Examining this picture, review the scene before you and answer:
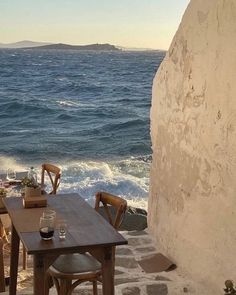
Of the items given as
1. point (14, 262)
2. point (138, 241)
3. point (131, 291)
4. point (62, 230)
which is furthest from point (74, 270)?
point (138, 241)

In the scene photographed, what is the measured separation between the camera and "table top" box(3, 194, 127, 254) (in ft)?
10.9

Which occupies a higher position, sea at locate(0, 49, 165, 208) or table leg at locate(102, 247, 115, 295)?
table leg at locate(102, 247, 115, 295)

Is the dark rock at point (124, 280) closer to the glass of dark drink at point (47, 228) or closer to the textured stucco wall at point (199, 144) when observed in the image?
the textured stucco wall at point (199, 144)

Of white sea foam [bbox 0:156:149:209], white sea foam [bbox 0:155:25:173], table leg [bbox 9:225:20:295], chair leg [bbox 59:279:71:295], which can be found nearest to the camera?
chair leg [bbox 59:279:71:295]

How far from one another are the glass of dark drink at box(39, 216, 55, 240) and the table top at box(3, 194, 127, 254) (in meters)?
0.03

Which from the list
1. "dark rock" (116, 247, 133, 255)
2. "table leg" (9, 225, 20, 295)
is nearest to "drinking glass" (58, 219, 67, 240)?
"table leg" (9, 225, 20, 295)

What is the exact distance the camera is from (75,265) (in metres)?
3.79

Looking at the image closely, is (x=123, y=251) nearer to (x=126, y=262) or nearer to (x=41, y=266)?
(x=126, y=262)

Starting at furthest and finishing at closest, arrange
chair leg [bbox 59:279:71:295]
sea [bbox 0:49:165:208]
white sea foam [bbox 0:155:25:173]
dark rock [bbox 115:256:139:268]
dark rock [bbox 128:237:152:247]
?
white sea foam [bbox 0:155:25:173], sea [bbox 0:49:165:208], dark rock [bbox 128:237:152:247], dark rock [bbox 115:256:139:268], chair leg [bbox 59:279:71:295]

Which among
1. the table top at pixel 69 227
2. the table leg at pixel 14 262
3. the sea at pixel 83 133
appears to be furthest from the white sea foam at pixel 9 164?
the table top at pixel 69 227

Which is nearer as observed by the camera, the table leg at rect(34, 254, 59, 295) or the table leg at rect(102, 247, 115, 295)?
the table leg at rect(34, 254, 59, 295)

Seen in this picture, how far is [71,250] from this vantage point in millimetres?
3311

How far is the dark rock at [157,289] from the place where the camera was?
179 inches

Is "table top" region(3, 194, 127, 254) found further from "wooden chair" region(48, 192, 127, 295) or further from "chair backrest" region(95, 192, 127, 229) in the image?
"wooden chair" region(48, 192, 127, 295)
